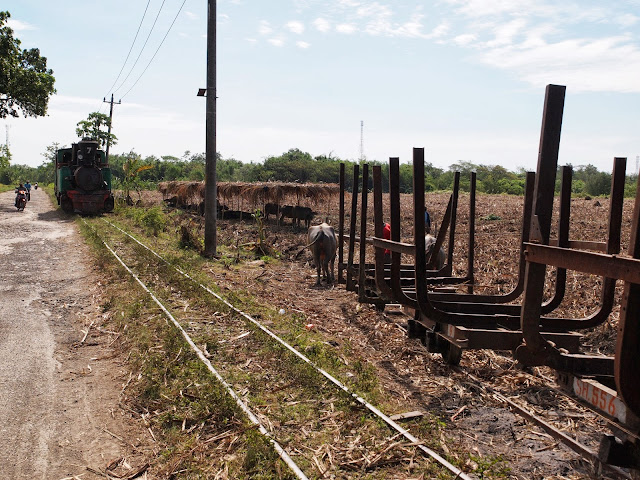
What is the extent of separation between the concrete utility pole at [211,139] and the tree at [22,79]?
2264cm

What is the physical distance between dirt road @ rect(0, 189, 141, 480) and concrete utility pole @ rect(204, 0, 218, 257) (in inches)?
155

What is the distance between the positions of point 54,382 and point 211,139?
10837mm

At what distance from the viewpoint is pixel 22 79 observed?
3428 cm

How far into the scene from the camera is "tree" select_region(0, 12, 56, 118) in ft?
109

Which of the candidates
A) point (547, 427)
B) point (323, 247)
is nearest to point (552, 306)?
point (547, 427)

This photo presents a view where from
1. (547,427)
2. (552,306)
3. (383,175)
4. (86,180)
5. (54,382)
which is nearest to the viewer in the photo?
(547,427)

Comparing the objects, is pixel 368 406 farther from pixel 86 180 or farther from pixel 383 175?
pixel 383 175

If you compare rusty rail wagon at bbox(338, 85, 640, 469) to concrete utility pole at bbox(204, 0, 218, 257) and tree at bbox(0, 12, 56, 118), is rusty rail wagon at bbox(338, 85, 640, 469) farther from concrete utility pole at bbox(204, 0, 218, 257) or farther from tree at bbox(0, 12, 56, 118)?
tree at bbox(0, 12, 56, 118)

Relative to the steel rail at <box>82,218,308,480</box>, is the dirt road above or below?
below

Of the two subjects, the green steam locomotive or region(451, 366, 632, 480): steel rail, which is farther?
the green steam locomotive

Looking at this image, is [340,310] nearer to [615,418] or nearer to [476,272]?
[476,272]

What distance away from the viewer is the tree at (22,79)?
33.1 metres

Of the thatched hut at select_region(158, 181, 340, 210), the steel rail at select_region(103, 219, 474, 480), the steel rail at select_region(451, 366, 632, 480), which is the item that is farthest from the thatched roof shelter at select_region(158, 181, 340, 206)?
the steel rail at select_region(451, 366, 632, 480)

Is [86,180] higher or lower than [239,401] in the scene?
higher
